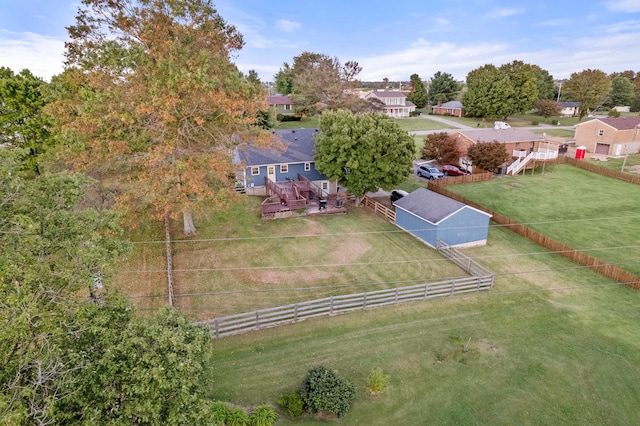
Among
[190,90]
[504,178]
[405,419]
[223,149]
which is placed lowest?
[405,419]

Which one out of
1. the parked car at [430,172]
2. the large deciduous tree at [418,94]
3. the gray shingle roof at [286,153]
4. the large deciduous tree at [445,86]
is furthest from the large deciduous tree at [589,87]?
the gray shingle roof at [286,153]

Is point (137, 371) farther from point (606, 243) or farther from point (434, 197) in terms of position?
point (606, 243)

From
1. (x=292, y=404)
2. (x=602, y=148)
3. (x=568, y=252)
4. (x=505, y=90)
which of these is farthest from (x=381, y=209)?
(x=505, y=90)

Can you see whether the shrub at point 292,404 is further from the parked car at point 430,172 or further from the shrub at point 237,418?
the parked car at point 430,172

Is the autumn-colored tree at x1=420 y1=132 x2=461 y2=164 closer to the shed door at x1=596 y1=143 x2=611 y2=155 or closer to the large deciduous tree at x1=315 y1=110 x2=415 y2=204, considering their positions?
the large deciduous tree at x1=315 y1=110 x2=415 y2=204

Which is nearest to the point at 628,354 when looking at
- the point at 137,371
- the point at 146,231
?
the point at 137,371

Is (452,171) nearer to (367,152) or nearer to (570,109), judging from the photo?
(367,152)
